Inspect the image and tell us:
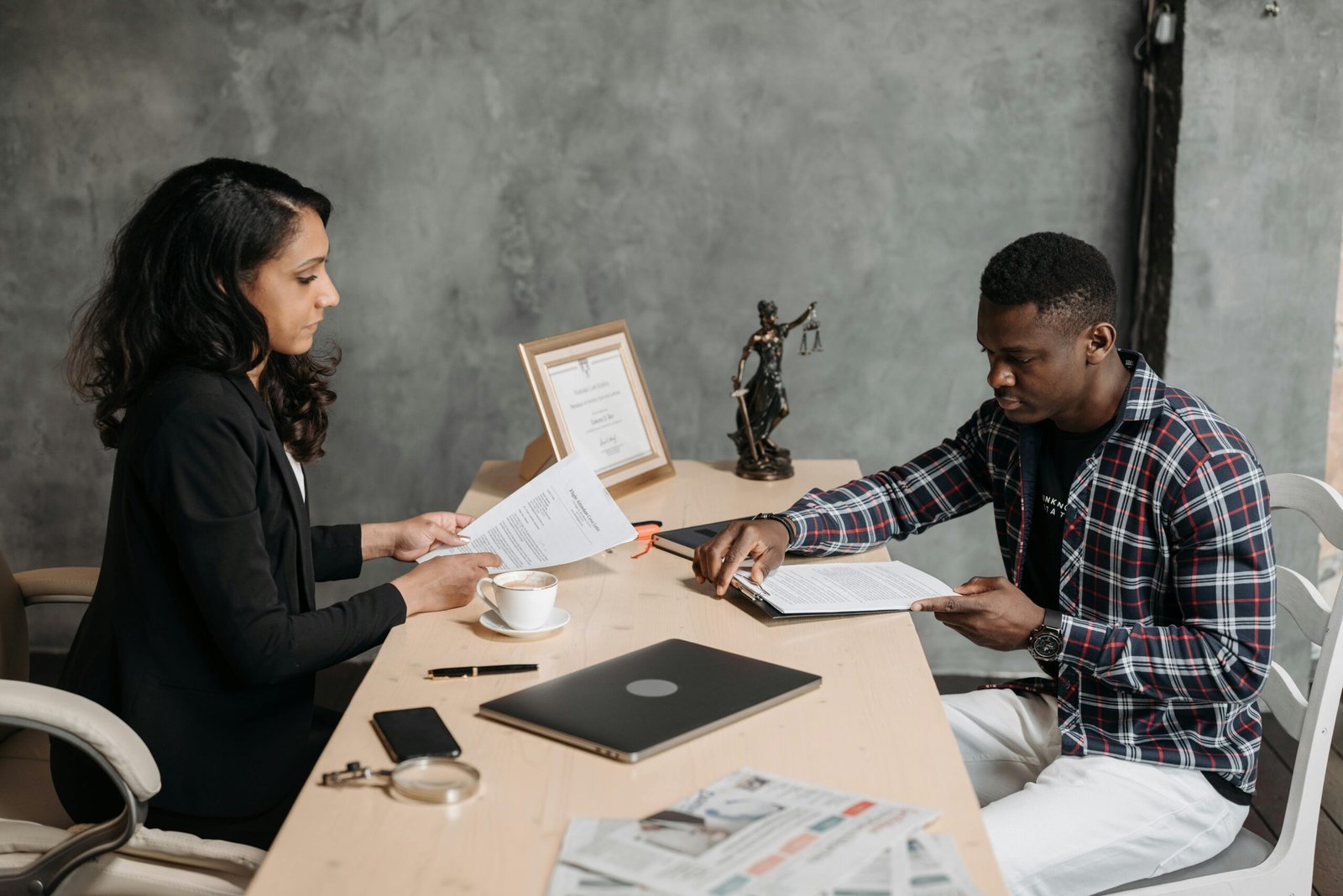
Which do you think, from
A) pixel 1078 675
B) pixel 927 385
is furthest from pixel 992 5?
pixel 1078 675

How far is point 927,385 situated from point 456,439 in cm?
129

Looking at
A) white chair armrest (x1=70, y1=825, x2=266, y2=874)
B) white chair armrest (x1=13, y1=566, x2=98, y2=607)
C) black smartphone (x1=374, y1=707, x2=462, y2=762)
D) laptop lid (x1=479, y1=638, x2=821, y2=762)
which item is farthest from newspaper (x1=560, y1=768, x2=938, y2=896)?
white chair armrest (x1=13, y1=566, x2=98, y2=607)

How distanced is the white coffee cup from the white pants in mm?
587

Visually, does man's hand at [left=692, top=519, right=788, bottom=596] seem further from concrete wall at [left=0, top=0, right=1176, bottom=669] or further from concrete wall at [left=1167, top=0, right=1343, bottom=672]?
concrete wall at [left=1167, top=0, right=1343, bottom=672]

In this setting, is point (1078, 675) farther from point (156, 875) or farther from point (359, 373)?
point (359, 373)

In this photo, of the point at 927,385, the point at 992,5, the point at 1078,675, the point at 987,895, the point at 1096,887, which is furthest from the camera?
the point at 927,385

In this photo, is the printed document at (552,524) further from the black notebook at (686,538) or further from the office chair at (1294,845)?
the office chair at (1294,845)

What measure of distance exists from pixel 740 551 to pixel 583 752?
1.88 feet

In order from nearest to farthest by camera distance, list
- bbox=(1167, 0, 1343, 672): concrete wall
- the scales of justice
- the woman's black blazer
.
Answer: the woman's black blazer → the scales of justice → bbox=(1167, 0, 1343, 672): concrete wall

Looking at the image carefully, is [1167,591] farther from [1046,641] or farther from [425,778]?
[425,778]

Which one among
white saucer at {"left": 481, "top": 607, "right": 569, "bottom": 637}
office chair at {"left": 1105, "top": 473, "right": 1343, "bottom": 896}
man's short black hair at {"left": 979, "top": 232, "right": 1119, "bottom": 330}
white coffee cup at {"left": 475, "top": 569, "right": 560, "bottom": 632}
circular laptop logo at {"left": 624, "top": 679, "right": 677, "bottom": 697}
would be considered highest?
man's short black hair at {"left": 979, "top": 232, "right": 1119, "bottom": 330}

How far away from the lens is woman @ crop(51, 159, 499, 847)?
1.39m

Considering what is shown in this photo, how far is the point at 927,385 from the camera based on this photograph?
3.12m

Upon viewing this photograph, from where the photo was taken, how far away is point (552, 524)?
1.79 m
